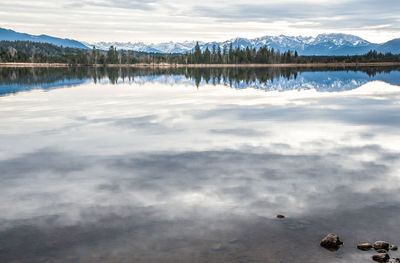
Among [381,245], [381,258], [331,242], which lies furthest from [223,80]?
[381,258]

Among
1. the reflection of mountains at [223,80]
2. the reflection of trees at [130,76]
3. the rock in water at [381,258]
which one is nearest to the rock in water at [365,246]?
the rock in water at [381,258]

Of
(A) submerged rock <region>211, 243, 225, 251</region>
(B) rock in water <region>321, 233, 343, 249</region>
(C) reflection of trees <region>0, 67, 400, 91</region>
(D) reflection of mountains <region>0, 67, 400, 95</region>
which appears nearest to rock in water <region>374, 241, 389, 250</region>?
(B) rock in water <region>321, 233, 343, 249</region>

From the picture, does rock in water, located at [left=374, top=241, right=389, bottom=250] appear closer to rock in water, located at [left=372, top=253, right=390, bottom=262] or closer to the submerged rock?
rock in water, located at [left=372, top=253, right=390, bottom=262]

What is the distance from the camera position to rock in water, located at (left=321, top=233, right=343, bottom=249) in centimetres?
901

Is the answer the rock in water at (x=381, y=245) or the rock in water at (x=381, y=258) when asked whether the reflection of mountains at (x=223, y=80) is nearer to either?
the rock in water at (x=381, y=245)

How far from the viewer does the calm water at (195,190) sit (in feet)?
29.8

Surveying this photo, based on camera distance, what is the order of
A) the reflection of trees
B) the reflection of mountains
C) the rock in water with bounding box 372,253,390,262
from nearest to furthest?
the rock in water with bounding box 372,253,390,262
the reflection of mountains
the reflection of trees

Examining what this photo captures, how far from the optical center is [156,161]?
52.5 feet

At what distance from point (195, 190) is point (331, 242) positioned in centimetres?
486

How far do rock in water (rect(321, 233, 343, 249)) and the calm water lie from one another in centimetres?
15

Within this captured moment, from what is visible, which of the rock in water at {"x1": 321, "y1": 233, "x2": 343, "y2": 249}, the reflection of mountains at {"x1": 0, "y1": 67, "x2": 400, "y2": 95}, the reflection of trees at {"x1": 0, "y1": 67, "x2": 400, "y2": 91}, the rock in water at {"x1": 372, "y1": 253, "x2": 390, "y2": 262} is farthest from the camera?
the reflection of trees at {"x1": 0, "y1": 67, "x2": 400, "y2": 91}

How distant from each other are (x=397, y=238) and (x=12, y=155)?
49.9ft

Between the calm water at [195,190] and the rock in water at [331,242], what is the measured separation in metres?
0.15

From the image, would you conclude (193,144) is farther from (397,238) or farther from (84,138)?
(397,238)
